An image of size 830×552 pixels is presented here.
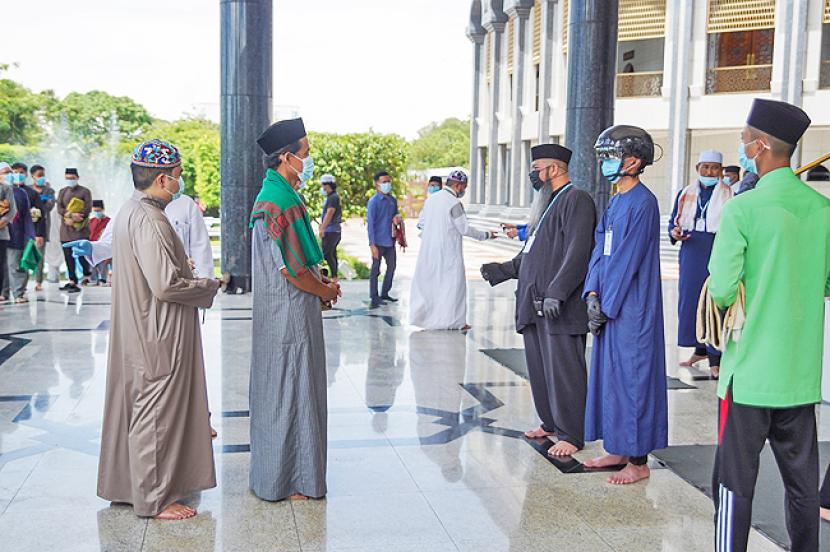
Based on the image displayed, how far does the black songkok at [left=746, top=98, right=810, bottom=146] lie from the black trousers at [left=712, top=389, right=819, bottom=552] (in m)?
1.01

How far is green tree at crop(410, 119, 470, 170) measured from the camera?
67.4 metres

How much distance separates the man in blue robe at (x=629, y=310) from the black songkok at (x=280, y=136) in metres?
1.65

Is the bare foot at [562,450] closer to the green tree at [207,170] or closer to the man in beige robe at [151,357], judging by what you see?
the man in beige robe at [151,357]

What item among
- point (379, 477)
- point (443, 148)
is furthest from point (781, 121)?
point (443, 148)

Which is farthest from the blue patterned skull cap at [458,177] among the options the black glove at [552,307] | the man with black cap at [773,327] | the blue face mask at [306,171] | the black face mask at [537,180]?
the man with black cap at [773,327]

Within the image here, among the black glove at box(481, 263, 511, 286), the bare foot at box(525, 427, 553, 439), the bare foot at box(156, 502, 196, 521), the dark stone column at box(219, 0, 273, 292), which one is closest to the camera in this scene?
the bare foot at box(156, 502, 196, 521)

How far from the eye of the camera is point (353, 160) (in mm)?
20156

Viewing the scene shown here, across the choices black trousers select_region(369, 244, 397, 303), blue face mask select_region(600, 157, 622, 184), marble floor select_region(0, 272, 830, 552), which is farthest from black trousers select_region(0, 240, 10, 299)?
blue face mask select_region(600, 157, 622, 184)

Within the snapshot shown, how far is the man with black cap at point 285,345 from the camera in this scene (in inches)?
166

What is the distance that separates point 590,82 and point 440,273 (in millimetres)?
2611

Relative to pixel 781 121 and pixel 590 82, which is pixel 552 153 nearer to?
pixel 781 121

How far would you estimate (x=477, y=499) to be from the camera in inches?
175

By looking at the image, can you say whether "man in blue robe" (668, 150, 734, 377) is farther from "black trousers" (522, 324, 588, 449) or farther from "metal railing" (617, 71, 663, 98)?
"metal railing" (617, 71, 663, 98)

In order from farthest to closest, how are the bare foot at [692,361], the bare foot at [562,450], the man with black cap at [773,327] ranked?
1. the bare foot at [692,361]
2. the bare foot at [562,450]
3. the man with black cap at [773,327]
